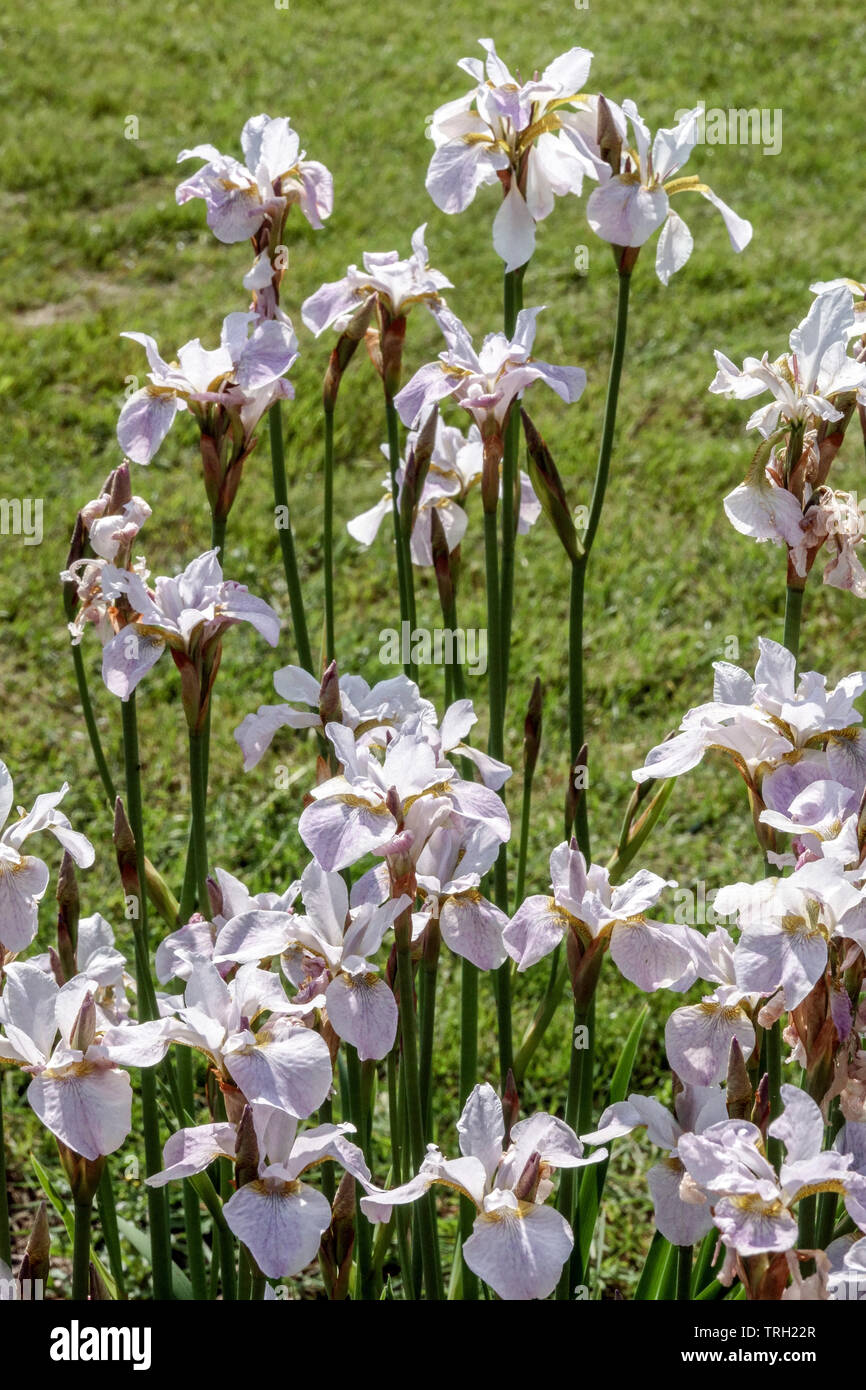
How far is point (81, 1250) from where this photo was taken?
54.2 inches

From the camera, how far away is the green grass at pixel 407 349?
3.93 meters

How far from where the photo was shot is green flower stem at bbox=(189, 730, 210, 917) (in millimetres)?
1618

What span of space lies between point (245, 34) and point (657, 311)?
3.66 metres

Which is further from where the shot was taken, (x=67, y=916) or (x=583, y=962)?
(x=67, y=916)

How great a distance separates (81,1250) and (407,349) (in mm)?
4657

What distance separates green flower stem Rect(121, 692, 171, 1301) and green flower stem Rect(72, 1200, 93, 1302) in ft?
0.38

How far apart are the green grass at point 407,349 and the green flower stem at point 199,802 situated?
3.01ft

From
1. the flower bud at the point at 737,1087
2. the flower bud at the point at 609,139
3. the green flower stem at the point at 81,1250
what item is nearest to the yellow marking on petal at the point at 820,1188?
the flower bud at the point at 737,1087

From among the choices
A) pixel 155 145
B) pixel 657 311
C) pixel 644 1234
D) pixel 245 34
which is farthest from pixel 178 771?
pixel 245 34

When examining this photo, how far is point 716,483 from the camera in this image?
5.00m

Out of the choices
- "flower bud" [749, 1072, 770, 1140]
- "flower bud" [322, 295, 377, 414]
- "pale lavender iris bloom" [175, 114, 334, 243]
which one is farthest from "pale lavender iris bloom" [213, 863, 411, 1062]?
"pale lavender iris bloom" [175, 114, 334, 243]

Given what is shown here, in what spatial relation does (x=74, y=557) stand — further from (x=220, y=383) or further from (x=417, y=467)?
(x=417, y=467)

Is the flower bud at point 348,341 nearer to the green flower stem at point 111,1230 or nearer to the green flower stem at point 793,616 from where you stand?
the green flower stem at point 793,616

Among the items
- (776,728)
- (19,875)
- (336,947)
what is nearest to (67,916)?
(19,875)
